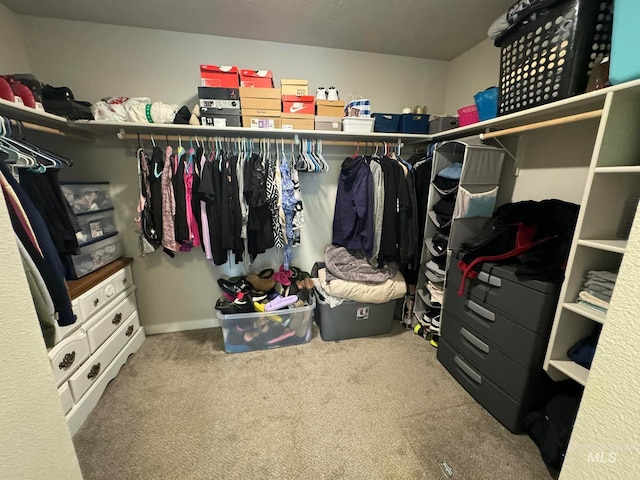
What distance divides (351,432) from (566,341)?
1186mm

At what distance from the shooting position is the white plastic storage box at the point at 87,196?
61.8 inches

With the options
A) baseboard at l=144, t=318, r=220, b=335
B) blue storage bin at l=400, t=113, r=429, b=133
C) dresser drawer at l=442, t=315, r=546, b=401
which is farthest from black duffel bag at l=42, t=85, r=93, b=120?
dresser drawer at l=442, t=315, r=546, b=401

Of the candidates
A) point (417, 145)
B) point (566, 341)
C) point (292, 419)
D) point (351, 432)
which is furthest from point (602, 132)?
point (292, 419)

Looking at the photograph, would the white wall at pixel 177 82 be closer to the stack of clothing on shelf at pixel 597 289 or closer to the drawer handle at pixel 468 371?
the drawer handle at pixel 468 371

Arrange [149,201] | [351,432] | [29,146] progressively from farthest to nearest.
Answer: [149,201]
[351,432]
[29,146]

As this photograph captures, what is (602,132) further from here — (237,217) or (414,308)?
(237,217)

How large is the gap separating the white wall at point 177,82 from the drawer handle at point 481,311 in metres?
1.28

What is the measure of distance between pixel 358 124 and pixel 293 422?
2050 mm

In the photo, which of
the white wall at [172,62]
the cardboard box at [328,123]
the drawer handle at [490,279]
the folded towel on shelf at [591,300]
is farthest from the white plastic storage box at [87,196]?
the folded towel on shelf at [591,300]

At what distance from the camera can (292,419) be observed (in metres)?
1.47

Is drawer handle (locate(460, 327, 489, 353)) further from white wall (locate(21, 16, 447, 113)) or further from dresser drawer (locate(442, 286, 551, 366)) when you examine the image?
white wall (locate(21, 16, 447, 113))

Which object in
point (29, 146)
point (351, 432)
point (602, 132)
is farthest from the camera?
point (351, 432)

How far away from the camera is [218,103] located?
1.75 m

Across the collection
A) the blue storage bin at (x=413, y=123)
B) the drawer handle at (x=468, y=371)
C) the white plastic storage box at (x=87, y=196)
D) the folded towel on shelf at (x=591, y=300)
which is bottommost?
the drawer handle at (x=468, y=371)
